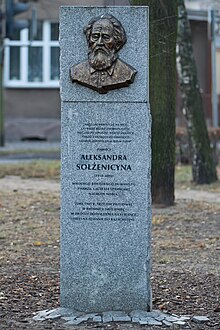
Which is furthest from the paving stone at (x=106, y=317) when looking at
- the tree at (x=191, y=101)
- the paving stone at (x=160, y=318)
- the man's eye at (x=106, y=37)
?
the tree at (x=191, y=101)

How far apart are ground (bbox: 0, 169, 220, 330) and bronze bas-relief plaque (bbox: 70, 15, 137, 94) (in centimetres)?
177

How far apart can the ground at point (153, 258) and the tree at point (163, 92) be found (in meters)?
0.45

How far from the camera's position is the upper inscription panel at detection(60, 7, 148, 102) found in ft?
25.7

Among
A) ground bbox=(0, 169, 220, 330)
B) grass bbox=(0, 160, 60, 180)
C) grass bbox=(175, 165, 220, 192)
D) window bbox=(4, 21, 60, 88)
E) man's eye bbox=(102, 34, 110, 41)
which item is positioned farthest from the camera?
window bbox=(4, 21, 60, 88)

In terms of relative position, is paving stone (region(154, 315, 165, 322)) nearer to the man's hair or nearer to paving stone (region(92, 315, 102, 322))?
paving stone (region(92, 315, 102, 322))

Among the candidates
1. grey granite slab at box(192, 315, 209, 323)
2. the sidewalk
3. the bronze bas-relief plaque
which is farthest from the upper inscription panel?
the sidewalk

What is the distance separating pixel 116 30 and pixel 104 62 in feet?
0.81

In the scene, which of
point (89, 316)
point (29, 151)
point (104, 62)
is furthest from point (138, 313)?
point (29, 151)

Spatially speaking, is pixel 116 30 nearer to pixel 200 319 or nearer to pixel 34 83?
pixel 200 319

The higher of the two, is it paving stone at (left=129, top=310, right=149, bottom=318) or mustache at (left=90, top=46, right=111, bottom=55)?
mustache at (left=90, top=46, right=111, bottom=55)

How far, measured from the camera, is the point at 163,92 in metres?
14.4

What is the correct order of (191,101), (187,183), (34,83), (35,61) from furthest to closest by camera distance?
(35,61) < (34,83) < (187,183) < (191,101)

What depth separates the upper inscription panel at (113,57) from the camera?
784 centimetres

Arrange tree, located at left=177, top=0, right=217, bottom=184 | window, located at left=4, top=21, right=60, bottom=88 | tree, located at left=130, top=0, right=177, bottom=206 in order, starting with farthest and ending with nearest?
window, located at left=4, top=21, right=60, bottom=88
tree, located at left=177, top=0, right=217, bottom=184
tree, located at left=130, top=0, right=177, bottom=206
